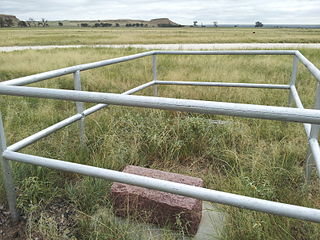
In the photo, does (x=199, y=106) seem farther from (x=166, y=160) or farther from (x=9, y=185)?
(x=166, y=160)

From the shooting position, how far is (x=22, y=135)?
12.3ft

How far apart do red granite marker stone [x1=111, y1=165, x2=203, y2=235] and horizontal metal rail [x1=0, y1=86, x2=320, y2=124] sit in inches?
34.7

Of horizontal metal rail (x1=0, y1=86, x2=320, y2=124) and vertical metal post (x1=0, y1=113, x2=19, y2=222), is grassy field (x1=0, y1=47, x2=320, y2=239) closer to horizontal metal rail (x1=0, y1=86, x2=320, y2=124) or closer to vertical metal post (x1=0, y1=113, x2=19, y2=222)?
vertical metal post (x1=0, y1=113, x2=19, y2=222)

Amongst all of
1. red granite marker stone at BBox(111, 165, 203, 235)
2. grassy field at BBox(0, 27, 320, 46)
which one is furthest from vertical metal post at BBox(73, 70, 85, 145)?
grassy field at BBox(0, 27, 320, 46)

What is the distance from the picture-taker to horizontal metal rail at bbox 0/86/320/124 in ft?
3.76

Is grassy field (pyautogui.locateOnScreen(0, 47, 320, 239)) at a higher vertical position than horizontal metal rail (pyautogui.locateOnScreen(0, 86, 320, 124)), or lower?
lower

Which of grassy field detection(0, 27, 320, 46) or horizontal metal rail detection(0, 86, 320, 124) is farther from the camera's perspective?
grassy field detection(0, 27, 320, 46)

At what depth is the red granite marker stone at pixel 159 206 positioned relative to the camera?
2.08 metres

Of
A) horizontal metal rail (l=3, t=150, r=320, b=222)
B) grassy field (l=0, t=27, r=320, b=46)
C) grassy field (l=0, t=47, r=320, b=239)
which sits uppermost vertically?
horizontal metal rail (l=3, t=150, r=320, b=222)

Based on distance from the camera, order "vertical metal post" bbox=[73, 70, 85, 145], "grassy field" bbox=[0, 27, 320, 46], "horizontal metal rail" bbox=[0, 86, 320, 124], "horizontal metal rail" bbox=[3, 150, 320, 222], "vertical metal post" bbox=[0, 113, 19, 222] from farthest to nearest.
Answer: "grassy field" bbox=[0, 27, 320, 46], "vertical metal post" bbox=[73, 70, 85, 145], "vertical metal post" bbox=[0, 113, 19, 222], "horizontal metal rail" bbox=[3, 150, 320, 222], "horizontal metal rail" bbox=[0, 86, 320, 124]

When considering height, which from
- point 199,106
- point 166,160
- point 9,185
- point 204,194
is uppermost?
point 199,106

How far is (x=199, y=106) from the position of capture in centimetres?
128

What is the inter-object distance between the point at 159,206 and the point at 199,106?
1093 millimetres

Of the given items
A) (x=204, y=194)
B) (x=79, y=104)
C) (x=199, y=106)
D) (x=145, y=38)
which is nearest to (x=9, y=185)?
(x=79, y=104)
